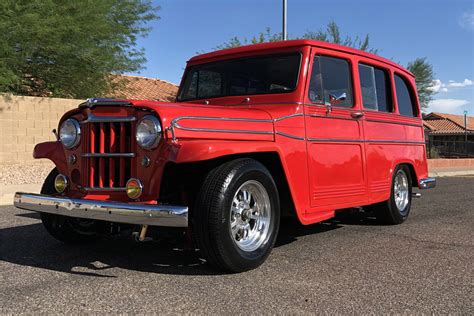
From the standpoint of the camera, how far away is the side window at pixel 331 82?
4.91 meters

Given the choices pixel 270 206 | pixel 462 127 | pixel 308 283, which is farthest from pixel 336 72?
pixel 462 127

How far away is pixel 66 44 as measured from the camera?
13.5 meters

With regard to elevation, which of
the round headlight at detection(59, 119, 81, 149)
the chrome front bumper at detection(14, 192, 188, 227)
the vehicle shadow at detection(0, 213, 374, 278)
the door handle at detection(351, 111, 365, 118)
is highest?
the door handle at detection(351, 111, 365, 118)

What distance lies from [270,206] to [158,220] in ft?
3.74

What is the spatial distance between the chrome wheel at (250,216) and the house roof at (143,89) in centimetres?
1416

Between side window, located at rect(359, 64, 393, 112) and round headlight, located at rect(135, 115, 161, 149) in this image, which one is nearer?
round headlight, located at rect(135, 115, 161, 149)

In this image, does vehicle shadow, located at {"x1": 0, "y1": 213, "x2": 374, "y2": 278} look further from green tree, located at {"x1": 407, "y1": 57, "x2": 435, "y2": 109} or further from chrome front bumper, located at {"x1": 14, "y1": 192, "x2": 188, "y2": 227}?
green tree, located at {"x1": 407, "y1": 57, "x2": 435, "y2": 109}

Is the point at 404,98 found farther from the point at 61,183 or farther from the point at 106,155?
the point at 61,183

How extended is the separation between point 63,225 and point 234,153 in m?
2.08

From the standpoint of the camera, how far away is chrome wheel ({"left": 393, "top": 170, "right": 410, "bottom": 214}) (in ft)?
21.2

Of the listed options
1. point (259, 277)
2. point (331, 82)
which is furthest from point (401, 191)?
point (259, 277)

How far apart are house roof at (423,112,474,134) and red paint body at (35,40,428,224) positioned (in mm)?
35600

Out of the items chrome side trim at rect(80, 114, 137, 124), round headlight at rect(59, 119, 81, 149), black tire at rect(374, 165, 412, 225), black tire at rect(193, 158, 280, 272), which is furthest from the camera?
black tire at rect(374, 165, 412, 225)


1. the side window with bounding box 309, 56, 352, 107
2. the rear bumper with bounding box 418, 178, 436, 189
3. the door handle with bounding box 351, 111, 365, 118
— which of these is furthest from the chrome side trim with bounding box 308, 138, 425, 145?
the rear bumper with bounding box 418, 178, 436, 189
